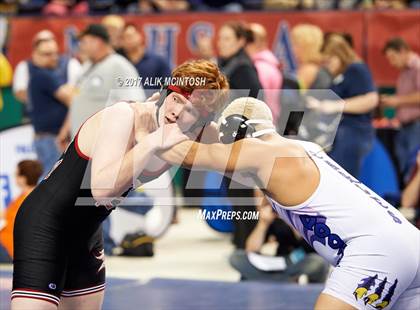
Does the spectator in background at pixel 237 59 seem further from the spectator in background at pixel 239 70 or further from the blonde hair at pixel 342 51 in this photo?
the blonde hair at pixel 342 51

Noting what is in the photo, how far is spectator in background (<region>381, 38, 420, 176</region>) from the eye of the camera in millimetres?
9578

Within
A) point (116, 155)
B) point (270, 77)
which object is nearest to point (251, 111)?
point (116, 155)

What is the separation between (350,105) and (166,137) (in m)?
4.40

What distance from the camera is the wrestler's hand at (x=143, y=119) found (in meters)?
4.27

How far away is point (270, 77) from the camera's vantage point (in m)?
8.40

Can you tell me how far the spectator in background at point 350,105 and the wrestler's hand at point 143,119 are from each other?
Result: 13.6 feet

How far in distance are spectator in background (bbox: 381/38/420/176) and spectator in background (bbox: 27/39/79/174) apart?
2.88 meters

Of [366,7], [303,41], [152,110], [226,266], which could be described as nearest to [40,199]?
[152,110]

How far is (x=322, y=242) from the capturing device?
14.3 ft

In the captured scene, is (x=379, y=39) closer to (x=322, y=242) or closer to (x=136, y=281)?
(x=136, y=281)

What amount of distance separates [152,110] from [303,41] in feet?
15.8

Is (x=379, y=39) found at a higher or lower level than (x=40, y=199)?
lower

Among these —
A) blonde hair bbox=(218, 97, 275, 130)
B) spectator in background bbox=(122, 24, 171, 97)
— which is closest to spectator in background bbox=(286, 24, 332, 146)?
spectator in background bbox=(122, 24, 171, 97)

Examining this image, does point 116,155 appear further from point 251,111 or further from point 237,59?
point 237,59
